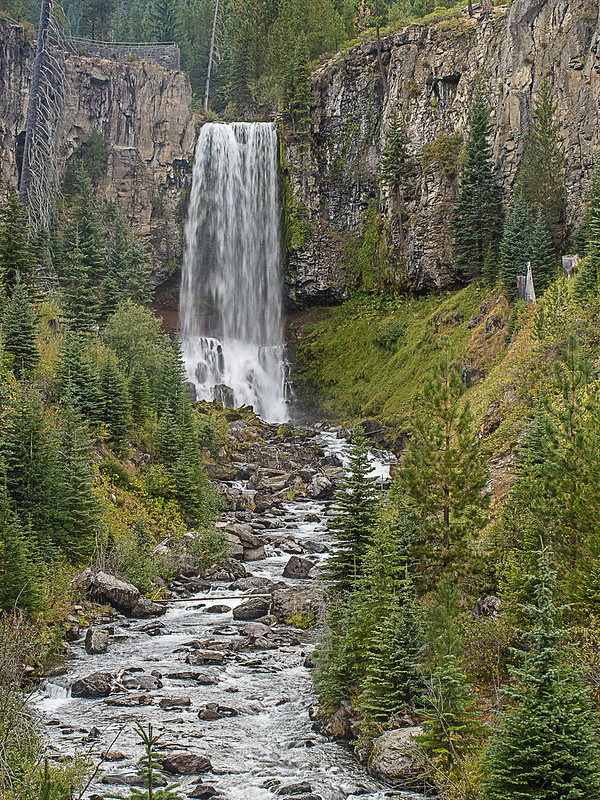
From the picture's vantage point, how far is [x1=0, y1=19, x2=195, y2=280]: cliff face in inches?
2420

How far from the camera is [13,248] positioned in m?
33.8

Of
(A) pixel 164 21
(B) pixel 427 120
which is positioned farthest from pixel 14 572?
(A) pixel 164 21

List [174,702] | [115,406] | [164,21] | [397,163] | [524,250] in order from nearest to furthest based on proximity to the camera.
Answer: [174,702], [115,406], [524,250], [397,163], [164,21]

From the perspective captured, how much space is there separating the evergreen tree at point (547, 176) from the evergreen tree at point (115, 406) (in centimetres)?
2527

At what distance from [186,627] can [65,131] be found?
51.9 meters

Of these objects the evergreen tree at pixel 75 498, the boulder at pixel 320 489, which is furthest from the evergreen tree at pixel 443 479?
the boulder at pixel 320 489

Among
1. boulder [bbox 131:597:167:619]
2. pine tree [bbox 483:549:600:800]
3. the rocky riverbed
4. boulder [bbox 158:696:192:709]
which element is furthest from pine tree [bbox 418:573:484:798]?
boulder [bbox 131:597:167:619]

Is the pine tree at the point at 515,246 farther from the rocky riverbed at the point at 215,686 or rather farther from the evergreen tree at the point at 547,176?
the rocky riverbed at the point at 215,686

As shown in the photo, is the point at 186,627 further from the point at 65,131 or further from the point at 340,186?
the point at 65,131

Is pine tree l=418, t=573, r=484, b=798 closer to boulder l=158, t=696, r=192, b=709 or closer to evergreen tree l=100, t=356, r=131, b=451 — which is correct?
boulder l=158, t=696, r=192, b=709

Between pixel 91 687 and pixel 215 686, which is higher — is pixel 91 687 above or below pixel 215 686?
above

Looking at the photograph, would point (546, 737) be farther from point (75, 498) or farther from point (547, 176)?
point (547, 176)

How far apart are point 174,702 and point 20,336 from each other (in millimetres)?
16823

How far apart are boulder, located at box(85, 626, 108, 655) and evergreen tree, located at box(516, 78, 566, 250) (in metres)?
33.0
